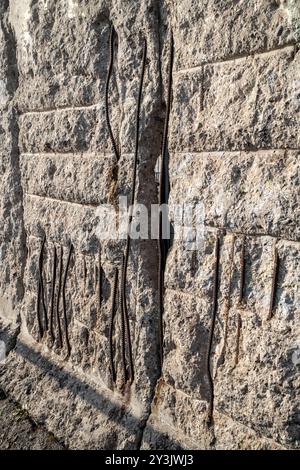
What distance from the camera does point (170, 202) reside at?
6.27ft

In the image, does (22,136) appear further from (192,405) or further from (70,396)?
(192,405)

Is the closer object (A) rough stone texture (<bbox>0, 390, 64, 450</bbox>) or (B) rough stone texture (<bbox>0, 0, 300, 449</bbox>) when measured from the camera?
(B) rough stone texture (<bbox>0, 0, 300, 449</bbox>)

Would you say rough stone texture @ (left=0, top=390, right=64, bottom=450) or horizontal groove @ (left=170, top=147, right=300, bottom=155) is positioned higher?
horizontal groove @ (left=170, top=147, right=300, bottom=155)

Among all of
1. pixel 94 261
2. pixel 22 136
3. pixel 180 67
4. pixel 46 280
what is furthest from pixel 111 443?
pixel 22 136

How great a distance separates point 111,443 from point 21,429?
1.95ft

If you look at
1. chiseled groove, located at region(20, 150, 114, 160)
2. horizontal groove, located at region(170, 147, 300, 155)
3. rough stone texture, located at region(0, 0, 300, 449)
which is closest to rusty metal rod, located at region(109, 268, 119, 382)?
rough stone texture, located at region(0, 0, 300, 449)

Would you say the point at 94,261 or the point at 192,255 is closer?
the point at 192,255

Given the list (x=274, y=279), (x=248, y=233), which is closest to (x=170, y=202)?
(x=248, y=233)

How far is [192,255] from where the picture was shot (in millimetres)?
1829

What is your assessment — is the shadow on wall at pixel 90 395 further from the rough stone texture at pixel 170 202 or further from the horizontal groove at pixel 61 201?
the horizontal groove at pixel 61 201

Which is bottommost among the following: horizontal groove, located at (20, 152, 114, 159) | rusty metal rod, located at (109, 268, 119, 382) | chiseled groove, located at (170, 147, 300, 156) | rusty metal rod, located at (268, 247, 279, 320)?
rusty metal rod, located at (109, 268, 119, 382)

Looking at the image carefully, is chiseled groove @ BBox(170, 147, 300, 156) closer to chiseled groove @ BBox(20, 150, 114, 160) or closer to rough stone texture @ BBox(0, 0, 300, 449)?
rough stone texture @ BBox(0, 0, 300, 449)

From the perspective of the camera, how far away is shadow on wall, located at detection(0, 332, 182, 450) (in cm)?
196

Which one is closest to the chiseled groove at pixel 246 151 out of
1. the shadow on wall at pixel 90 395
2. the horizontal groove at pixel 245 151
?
→ the horizontal groove at pixel 245 151
